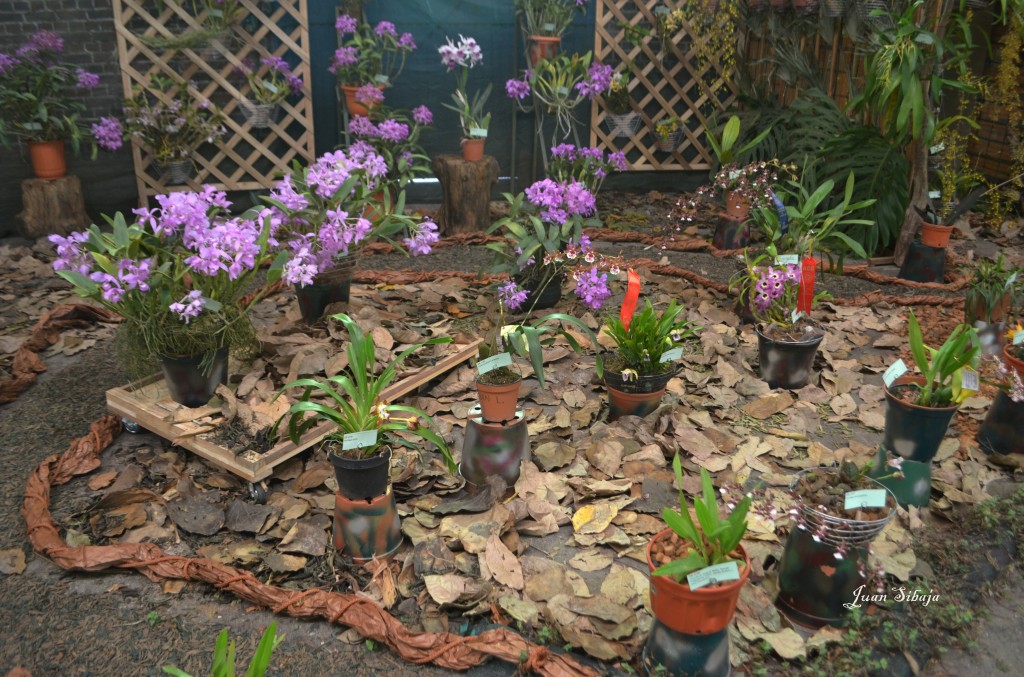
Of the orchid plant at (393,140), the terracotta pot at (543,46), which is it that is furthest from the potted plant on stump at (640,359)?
the terracotta pot at (543,46)

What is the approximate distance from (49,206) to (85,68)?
0.80 m

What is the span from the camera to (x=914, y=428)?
2.10m

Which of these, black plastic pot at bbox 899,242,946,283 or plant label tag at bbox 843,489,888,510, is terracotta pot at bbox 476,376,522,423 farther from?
black plastic pot at bbox 899,242,946,283

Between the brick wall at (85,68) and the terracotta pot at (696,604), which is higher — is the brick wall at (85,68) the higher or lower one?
the higher one

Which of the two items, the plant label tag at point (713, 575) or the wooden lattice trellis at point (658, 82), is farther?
the wooden lattice trellis at point (658, 82)

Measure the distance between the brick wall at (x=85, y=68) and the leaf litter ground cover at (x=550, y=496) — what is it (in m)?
2.33

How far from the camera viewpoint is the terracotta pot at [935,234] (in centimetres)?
371

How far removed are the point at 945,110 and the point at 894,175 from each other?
1.29 meters

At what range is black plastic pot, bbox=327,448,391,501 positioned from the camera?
1857 mm

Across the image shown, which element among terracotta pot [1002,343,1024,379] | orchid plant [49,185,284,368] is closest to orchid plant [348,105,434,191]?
orchid plant [49,185,284,368]

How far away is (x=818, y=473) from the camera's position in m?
1.84

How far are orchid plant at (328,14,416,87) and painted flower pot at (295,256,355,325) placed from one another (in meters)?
1.83

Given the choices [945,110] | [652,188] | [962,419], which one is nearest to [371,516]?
[962,419]

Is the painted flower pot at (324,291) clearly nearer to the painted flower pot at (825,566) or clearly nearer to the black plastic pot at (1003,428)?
the painted flower pot at (825,566)
